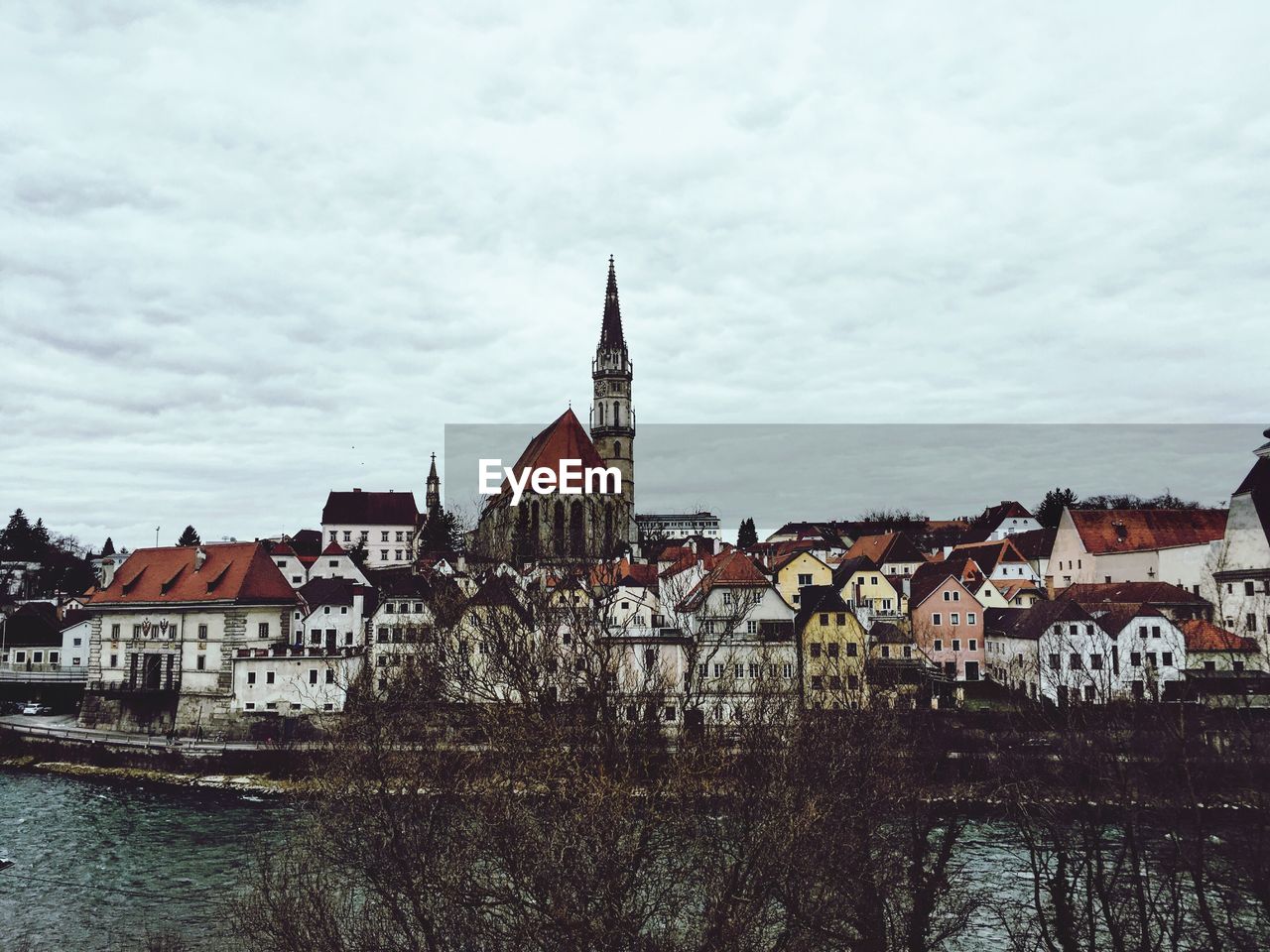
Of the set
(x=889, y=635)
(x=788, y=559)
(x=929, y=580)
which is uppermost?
(x=788, y=559)

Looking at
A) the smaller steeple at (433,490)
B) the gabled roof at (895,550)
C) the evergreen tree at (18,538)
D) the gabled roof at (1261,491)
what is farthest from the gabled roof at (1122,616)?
the evergreen tree at (18,538)

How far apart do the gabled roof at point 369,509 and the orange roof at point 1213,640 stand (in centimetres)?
8219

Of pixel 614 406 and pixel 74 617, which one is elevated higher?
pixel 614 406

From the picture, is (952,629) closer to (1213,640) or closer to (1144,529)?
(1213,640)

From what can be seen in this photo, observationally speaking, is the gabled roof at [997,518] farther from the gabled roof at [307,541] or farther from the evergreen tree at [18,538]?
the evergreen tree at [18,538]

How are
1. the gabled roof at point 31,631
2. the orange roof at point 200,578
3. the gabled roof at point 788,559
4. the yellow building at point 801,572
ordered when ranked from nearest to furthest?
the orange roof at point 200,578, the yellow building at point 801,572, the gabled roof at point 788,559, the gabled roof at point 31,631

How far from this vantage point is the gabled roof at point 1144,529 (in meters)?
61.3

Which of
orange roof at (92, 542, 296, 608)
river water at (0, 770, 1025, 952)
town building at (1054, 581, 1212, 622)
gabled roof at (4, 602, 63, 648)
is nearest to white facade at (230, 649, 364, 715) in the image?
orange roof at (92, 542, 296, 608)

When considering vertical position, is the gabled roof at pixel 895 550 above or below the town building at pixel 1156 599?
above

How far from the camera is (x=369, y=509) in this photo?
110m

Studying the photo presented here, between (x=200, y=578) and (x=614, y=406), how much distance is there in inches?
Result: 2511

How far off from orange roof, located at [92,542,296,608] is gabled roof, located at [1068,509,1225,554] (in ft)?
167

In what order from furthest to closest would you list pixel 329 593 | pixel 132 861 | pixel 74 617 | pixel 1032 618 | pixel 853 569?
pixel 74 617 < pixel 853 569 < pixel 329 593 < pixel 1032 618 < pixel 132 861

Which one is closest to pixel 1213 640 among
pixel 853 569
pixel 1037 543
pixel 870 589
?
pixel 870 589
